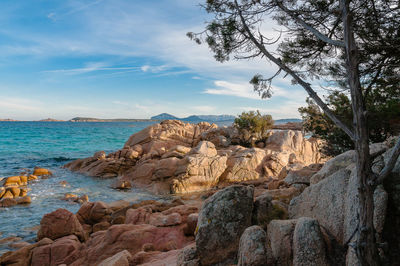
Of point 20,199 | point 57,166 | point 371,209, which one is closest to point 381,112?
point 371,209

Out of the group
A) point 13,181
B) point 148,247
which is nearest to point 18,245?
point 148,247

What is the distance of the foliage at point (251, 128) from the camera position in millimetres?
27780

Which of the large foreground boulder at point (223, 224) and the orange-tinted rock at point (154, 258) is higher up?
the large foreground boulder at point (223, 224)

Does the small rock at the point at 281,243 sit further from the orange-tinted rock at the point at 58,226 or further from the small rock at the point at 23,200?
the small rock at the point at 23,200

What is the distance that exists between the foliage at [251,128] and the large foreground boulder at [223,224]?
71.4ft

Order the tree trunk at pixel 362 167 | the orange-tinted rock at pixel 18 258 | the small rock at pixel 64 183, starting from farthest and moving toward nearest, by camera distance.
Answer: the small rock at pixel 64 183
the orange-tinted rock at pixel 18 258
the tree trunk at pixel 362 167

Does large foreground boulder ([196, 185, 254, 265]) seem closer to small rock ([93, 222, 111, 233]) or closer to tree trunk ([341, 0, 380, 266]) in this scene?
tree trunk ([341, 0, 380, 266])

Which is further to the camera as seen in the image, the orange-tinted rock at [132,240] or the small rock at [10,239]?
the small rock at [10,239]

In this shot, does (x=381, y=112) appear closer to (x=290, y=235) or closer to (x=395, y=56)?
(x=395, y=56)

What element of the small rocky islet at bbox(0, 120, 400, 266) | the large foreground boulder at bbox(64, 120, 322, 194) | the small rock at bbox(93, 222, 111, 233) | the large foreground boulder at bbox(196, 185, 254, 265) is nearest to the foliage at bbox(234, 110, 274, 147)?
the large foreground boulder at bbox(64, 120, 322, 194)

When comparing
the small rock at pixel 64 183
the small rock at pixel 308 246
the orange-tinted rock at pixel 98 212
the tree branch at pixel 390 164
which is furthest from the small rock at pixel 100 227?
the tree branch at pixel 390 164

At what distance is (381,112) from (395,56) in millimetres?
4951

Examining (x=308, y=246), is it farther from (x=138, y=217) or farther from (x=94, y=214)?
(x=94, y=214)

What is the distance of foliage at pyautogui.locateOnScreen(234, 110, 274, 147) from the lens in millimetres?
27780
